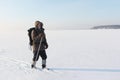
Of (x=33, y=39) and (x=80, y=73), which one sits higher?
(x=33, y=39)

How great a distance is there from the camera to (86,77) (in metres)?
5.62

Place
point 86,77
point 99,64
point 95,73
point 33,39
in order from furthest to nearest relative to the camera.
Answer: point 99,64, point 33,39, point 95,73, point 86,77

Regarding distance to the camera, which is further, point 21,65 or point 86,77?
point 21,65

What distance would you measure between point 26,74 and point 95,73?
1.92 meters

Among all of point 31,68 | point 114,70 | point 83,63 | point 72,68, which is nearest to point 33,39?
point 31,68

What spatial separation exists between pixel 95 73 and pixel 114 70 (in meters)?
0.67

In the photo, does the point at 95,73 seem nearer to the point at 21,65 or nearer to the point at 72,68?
the point at 72,68

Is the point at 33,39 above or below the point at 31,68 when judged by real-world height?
above

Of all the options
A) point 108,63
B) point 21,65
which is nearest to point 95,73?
point 108,63

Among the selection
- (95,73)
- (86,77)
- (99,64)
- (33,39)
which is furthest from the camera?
(99,64)

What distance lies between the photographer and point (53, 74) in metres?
5.91

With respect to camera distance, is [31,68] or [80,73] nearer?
[80,73]

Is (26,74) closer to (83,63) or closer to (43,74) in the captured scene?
(43,74)

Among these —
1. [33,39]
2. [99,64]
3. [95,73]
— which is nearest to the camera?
[95,73]
